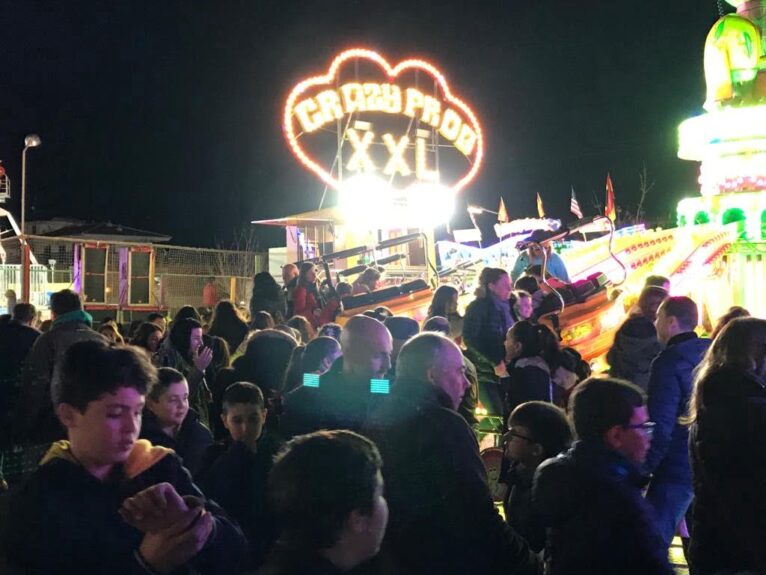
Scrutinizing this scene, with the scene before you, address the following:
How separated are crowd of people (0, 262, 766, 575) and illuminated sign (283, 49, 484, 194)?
14390 millimetres

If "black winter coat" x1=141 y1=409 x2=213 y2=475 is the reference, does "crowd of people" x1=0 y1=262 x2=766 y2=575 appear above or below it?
above

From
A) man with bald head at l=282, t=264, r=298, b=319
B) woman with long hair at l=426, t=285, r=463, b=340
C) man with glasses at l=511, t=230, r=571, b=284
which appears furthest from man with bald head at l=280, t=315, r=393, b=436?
man with glasses at l=511, t=230, r=571, b=284

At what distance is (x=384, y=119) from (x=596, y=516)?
21588 millimetres

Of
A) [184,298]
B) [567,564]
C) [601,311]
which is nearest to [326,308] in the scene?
[601,311]

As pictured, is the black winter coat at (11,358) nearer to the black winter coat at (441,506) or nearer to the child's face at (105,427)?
the black winter coat at (441,506)

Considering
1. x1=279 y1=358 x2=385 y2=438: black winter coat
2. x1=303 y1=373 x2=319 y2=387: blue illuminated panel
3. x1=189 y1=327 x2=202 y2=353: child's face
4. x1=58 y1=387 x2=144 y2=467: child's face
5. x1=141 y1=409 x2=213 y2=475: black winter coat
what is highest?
x1=58 y1=387 x2=144 y2=467: child's face

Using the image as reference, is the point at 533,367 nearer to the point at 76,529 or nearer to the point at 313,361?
the point at 313,361

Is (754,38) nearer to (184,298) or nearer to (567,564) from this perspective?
(184,298)

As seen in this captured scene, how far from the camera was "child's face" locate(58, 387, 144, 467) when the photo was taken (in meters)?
2.33

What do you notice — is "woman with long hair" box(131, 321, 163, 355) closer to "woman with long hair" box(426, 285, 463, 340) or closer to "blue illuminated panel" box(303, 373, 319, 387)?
"woman with long hair" box(426, 285, 463, 340)

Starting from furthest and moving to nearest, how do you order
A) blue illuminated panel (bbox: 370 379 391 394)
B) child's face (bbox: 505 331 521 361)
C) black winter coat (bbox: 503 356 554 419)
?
child's face (bbox: 505 331 521 361) → black winter coat (bbox: 503 356 554 419) → blue illuminated panel (bbox: 370 379 391 394)

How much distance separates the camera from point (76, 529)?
2.21m

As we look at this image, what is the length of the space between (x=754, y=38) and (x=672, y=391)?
Answer: 63.1 ft

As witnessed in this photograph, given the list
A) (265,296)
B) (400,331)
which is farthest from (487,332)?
(265,296)
